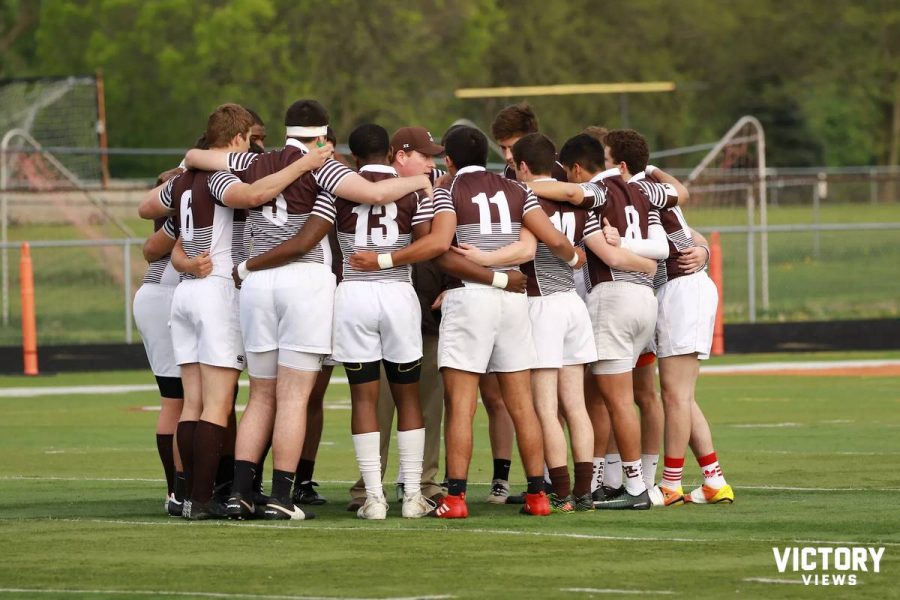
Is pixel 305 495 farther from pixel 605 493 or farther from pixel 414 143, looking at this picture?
pixel 414 143

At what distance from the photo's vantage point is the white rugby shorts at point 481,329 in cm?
967

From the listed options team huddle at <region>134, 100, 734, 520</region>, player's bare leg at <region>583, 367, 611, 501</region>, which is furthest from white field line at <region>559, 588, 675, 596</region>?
player's bare leg at <region>583, 367, 611, 501</region>

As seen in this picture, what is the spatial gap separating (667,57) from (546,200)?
6985 cm

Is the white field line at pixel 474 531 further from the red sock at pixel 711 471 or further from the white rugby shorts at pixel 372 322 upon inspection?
the red sock at pixel 711 471

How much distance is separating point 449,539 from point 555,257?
76.5 inches

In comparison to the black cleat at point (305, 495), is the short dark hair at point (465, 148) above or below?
above

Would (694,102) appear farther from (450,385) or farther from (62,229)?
(450,385)

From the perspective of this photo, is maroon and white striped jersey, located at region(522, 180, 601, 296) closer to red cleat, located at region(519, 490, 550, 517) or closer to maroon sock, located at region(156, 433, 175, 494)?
red cleat, located at region(519, 490, 550, 517)

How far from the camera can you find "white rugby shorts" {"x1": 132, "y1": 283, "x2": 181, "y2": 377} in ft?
33.8

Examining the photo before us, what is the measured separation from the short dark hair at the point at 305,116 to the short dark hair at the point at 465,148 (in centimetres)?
71

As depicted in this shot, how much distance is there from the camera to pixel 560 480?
9961 mm

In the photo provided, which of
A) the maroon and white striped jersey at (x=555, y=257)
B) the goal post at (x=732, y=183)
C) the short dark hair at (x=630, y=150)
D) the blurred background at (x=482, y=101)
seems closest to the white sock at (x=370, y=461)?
the maroon and white striped jersey at (x=555, y=257)

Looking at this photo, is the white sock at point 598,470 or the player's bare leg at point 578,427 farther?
the white sock at point 598,470

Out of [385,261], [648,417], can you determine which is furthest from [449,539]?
[648,417]
